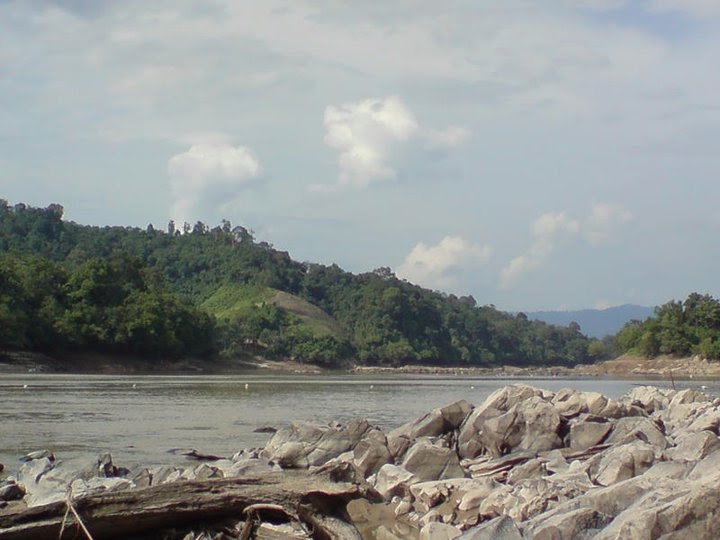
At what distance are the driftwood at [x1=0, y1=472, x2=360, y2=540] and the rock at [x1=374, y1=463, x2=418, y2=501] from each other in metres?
6.95

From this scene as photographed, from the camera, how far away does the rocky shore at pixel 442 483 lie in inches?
439

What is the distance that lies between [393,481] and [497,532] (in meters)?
7.30

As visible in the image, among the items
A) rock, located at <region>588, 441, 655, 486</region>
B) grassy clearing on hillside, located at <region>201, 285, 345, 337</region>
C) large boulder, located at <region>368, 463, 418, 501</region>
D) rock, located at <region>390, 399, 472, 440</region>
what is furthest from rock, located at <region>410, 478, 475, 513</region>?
grassy clearing on hillside, located at <region>201, 285, 345, 337</region>

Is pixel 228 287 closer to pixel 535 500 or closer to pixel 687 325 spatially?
pixel 687 325

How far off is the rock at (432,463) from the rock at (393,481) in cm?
50

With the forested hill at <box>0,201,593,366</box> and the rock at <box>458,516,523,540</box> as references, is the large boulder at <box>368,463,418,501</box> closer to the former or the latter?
the rock at <box>458,516,523,540</box>

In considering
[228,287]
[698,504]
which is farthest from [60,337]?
[698,504]

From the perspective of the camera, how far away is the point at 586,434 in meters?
22.0

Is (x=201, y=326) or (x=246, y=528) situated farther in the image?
(x=201, y=326)

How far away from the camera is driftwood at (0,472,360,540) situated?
11008 millimetres

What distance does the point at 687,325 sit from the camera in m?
142

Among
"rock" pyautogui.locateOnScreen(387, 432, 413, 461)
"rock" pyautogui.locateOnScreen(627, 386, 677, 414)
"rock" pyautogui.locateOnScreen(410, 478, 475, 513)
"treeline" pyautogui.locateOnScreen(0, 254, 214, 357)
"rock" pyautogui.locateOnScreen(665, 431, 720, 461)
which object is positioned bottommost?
"rock" pyautogui.locateOnScreen(410, 478, 475, 513)

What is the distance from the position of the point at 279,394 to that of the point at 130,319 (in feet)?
196

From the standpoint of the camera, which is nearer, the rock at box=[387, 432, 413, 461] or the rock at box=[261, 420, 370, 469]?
the rock at box=[387, 432, 413, 461]
